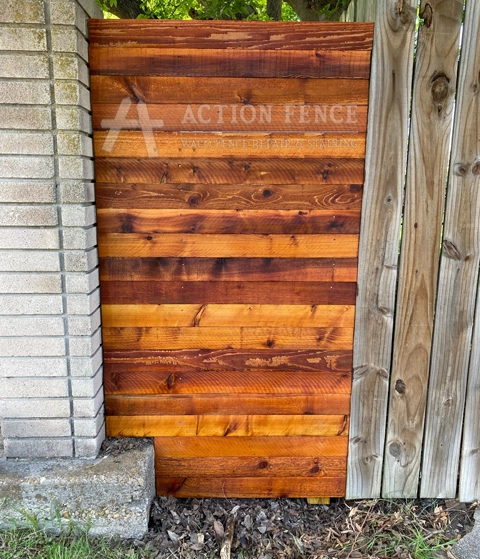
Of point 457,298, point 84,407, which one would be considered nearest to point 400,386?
point 457,298

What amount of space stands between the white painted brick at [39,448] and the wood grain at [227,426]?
0.75 feet

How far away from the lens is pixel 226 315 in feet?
6.93

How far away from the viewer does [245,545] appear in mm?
2043

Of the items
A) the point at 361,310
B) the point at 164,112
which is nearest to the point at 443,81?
the point at 361,310

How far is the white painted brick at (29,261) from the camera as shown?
1857 mm

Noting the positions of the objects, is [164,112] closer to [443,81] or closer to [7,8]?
[7,8]

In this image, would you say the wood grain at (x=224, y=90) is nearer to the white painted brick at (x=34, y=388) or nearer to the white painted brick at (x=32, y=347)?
the white painted brick at (x=32, y=347)

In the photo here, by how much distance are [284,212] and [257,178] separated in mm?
204

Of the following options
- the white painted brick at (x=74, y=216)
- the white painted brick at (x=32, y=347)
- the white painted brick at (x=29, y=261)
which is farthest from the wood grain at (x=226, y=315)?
the white painted brick at (x=74, y=216)

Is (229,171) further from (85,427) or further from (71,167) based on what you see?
(85,427)

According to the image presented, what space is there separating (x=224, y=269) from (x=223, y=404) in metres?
0.70

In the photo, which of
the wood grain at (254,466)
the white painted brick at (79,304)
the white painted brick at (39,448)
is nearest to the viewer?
the white painted brick at (79,304)

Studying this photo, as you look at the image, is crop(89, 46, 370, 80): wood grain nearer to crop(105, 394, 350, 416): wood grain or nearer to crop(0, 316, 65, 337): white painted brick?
crop(0, 316, 65, 337): white painted brick

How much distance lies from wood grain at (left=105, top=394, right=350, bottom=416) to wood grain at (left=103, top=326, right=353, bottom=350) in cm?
26
